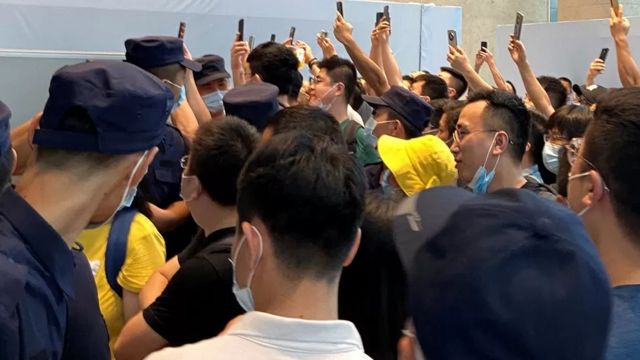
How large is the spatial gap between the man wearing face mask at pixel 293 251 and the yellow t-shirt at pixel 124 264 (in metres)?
0.90

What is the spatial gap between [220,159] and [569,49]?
6.99 m

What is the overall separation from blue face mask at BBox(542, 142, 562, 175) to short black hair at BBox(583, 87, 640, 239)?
2.39 meters

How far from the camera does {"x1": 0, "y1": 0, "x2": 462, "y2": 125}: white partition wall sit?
19.0ft

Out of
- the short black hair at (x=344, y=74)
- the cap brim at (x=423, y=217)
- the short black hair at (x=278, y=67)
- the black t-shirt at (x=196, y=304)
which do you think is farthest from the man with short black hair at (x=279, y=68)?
the cap brim at (x=423, y=217)

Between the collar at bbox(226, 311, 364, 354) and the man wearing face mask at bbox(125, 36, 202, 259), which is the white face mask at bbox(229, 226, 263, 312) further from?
the man wearing face mask at bbox(125, 36, 202, 259)

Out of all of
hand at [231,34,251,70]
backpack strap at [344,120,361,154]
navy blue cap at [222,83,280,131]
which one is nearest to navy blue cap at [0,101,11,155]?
navy blue cap at [222,83,280,131]

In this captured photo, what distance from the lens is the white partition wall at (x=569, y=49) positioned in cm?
790

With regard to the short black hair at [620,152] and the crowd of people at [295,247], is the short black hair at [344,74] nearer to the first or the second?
the crowd of people at [295,247]

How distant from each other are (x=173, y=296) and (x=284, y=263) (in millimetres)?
693

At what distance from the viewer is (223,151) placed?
7.82 feet

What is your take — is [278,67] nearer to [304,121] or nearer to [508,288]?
[304,121]

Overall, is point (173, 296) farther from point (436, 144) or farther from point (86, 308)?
point (436, 144)

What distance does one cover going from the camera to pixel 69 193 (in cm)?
164

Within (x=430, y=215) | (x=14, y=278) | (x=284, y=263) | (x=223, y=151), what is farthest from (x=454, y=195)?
(x=223, y=151)
